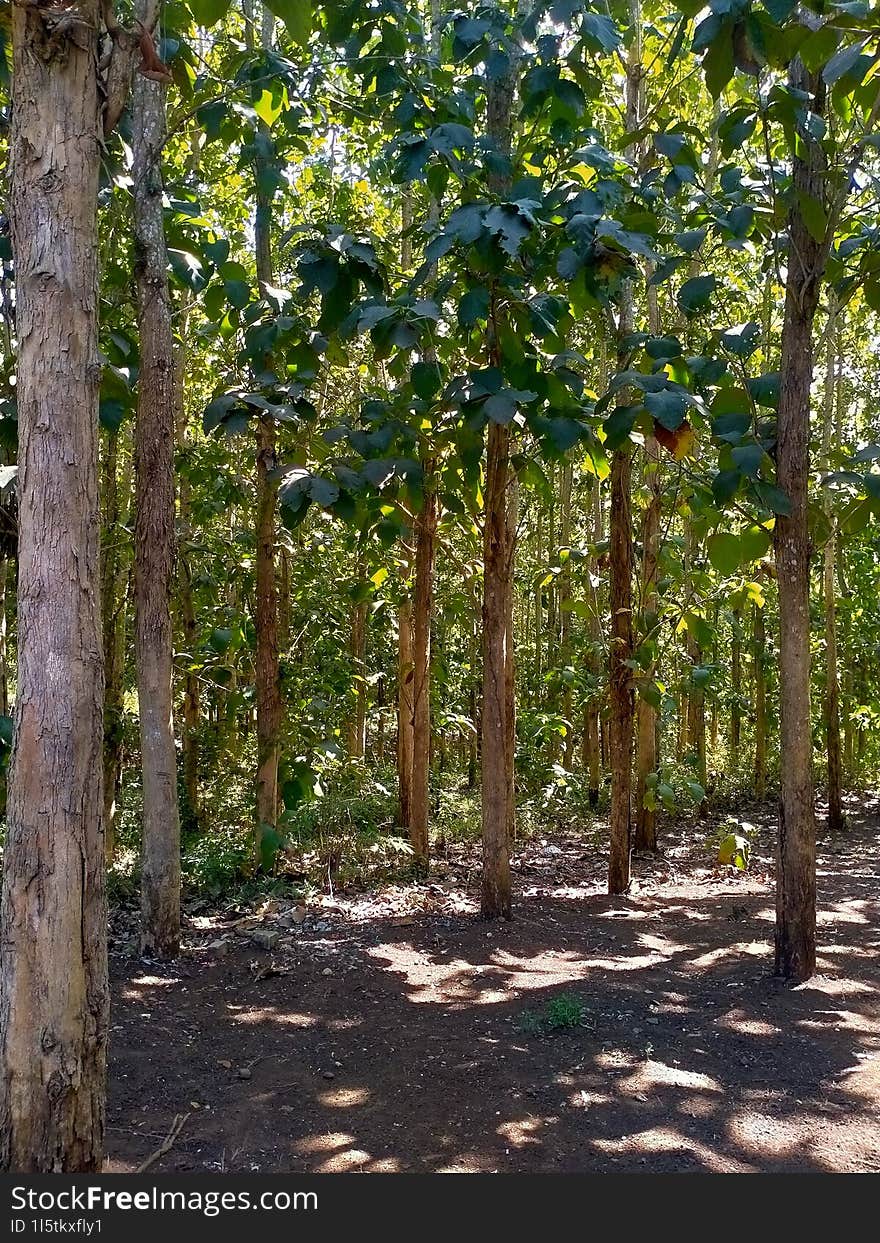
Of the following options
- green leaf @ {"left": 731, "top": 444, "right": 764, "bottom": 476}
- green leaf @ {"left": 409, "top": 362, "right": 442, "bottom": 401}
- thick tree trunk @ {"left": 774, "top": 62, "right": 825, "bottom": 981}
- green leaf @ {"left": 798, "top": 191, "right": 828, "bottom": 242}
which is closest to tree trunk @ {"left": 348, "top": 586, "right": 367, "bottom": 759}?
green leaf @ {"left": 409, "top": 362, "right": 442, "bottom": 401}

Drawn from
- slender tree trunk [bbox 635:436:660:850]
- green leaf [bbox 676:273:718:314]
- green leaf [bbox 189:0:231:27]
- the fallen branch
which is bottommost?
the fallen branch

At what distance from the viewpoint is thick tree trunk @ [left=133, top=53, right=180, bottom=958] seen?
5.25 m

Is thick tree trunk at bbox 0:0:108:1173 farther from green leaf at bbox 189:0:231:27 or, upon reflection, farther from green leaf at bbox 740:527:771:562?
green leaf at bbox 740:527:771:562

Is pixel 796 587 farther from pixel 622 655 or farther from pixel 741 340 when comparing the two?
pixel 622 655

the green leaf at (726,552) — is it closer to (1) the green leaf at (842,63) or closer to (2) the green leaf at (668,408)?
(2) the green leaf at (668,408)

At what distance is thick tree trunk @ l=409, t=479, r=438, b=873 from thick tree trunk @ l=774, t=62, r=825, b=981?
3034 millimetres

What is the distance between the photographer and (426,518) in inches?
289

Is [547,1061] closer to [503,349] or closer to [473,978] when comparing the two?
[473,978]

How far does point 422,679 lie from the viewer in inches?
302

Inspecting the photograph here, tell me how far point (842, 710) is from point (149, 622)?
41.4ft

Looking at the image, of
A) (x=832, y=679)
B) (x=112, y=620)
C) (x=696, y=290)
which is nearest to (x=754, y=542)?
(x=696, y=290)

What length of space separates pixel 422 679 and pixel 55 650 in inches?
213

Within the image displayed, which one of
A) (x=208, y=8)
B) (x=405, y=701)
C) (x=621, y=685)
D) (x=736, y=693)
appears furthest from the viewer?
(x=736, y=693)

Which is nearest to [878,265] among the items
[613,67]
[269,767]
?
[269,767]
